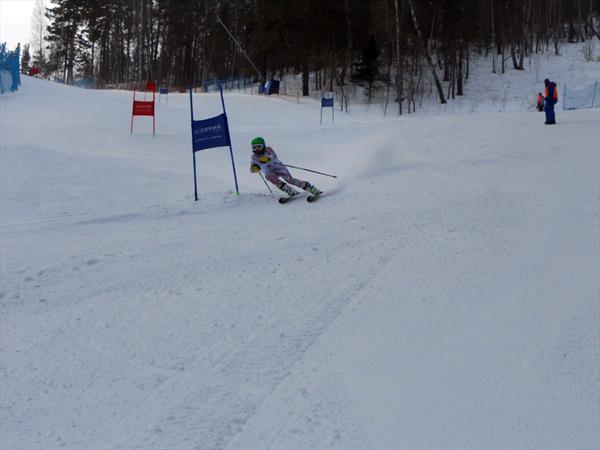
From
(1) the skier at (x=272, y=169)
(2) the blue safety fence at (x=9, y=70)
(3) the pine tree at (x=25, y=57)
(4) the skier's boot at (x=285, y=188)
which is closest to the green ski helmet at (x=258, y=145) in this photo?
(1) the skier at (x=272, y=169)

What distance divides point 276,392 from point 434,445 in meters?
1.24

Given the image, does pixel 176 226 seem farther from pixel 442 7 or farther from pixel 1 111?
pixel 442 7


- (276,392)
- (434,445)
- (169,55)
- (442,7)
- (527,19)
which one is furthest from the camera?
(169,55)

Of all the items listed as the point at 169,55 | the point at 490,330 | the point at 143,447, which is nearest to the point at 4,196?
the point at 143,447

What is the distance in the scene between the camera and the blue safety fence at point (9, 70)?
77.3 ft

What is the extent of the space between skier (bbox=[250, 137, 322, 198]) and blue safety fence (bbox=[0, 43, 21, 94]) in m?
18.0

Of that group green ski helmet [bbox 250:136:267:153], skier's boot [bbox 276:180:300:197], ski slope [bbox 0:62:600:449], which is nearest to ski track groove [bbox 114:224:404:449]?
ski slope [bbox 0:62:600:449]

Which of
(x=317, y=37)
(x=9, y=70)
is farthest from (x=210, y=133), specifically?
(x=317, y=37)

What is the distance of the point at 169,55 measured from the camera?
52.8 meters

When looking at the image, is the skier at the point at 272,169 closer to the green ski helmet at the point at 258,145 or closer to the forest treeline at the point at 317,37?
the green ski helmet at the point at 258,145

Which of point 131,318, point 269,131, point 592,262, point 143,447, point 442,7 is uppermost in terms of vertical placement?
point 442,7

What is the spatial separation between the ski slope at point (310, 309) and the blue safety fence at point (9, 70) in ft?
44.9

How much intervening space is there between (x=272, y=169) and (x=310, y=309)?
5.20m

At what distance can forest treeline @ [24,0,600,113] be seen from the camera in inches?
1399
